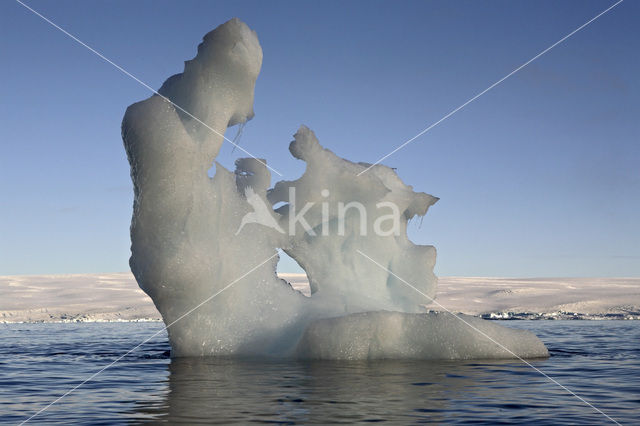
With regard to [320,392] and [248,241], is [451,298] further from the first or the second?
[320,392]

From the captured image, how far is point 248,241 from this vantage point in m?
13.6

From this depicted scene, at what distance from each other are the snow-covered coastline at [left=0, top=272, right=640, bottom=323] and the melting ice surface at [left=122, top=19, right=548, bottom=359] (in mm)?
28443

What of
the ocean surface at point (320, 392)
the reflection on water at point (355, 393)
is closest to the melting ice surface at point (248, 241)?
the ocean surface at point (320, 392)

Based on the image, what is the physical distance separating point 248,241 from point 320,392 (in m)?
6.18

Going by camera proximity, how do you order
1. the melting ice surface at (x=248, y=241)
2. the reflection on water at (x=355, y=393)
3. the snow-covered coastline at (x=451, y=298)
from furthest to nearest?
the snow-covered coastline at (x=451, y=298) → the melting ice surface at (x=248, y=241) → the reflection on water at (x=355, y=393)

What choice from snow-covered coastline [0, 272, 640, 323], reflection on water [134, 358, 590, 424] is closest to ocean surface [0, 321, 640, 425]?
reflection on water [134, 358, 590, 424]

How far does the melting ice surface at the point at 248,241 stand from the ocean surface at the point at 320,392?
2.55 ft

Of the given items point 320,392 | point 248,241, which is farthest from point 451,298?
point 320,392

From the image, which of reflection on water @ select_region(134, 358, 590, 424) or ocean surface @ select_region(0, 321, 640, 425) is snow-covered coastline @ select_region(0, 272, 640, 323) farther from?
reflection on water @ select_region(134, 358, 590, 424)

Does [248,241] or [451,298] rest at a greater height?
[248,241]

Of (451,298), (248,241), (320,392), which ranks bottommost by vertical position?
(320,392)

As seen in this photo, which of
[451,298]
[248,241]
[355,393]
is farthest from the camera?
[451,298]

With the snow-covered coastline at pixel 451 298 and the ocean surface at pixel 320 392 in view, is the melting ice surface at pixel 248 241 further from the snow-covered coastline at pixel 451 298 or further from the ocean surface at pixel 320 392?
the snow-covered coastline at pixel 451 298

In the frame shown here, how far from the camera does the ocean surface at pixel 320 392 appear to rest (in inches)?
250
